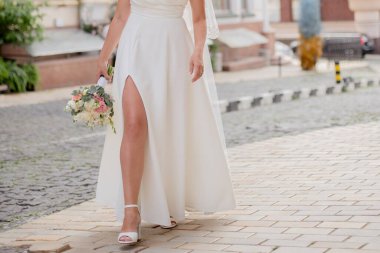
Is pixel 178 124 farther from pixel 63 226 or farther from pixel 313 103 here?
pixel 313 103

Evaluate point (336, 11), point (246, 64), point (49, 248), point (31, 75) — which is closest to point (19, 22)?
point (31, 75)

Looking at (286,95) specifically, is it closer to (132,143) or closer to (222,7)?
(132,143)

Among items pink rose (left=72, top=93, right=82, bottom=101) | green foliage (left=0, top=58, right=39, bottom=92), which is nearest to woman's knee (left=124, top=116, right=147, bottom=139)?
pink rose (left=72, top=93, right=82, bottom=101)

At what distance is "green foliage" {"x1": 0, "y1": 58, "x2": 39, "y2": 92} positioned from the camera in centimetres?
1805

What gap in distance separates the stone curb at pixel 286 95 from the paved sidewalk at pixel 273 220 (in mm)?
6120

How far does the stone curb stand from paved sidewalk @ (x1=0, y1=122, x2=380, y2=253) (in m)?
6.12

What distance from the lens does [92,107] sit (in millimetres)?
5289

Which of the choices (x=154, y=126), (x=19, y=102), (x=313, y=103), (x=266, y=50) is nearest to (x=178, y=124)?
(x=154, y=126)

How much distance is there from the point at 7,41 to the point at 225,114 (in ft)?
22.5

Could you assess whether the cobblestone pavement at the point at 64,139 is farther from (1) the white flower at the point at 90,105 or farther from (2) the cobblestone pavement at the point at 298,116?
(1) the white flower at the point at 90,105

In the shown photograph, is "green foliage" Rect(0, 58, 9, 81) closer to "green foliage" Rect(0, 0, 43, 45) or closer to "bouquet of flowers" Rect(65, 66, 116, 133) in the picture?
"green foliage" Rect(0, 0, 43, 45)

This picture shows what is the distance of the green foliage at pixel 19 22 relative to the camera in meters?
18.5

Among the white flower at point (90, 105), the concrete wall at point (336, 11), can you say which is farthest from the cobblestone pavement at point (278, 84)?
the concrete wall at point (336, 11)

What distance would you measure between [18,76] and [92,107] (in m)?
13.3
